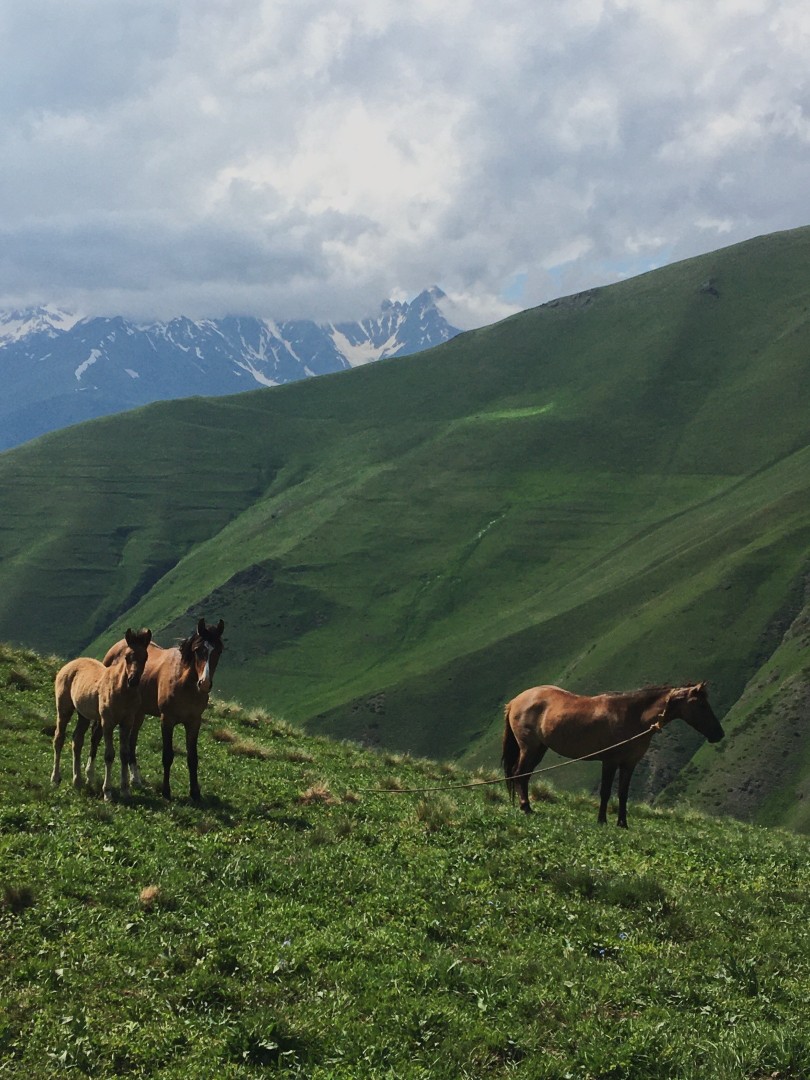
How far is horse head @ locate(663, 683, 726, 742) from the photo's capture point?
2042 centimetres

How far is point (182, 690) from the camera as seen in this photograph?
1759 cm

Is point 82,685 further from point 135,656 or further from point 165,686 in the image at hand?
point 135,656

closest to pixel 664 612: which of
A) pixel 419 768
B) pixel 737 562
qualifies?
pixel 737 562

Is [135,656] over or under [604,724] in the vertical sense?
over

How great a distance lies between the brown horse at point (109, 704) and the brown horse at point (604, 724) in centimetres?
871

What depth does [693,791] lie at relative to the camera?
14688 cm

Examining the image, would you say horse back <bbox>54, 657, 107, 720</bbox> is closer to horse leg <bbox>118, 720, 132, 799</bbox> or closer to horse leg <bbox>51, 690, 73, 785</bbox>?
horse leg <bbox>51, 690, 73, 785</bbox>

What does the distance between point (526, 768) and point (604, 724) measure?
2.07 meters

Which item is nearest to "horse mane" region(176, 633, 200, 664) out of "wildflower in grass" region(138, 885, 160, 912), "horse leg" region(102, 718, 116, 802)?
"horse leg" region(102, 718, 116, 802)

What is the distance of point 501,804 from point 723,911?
27.4ft

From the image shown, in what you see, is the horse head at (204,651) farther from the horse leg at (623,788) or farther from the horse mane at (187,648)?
the horse leg at (623,788)

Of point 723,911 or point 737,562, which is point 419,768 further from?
point 737,562

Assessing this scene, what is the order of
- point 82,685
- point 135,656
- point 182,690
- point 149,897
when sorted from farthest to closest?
1. point 82,685
2. point 182,690
3. point 135,656
4. point 149,897

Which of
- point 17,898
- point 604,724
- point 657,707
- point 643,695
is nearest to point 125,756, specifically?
point 17,898
